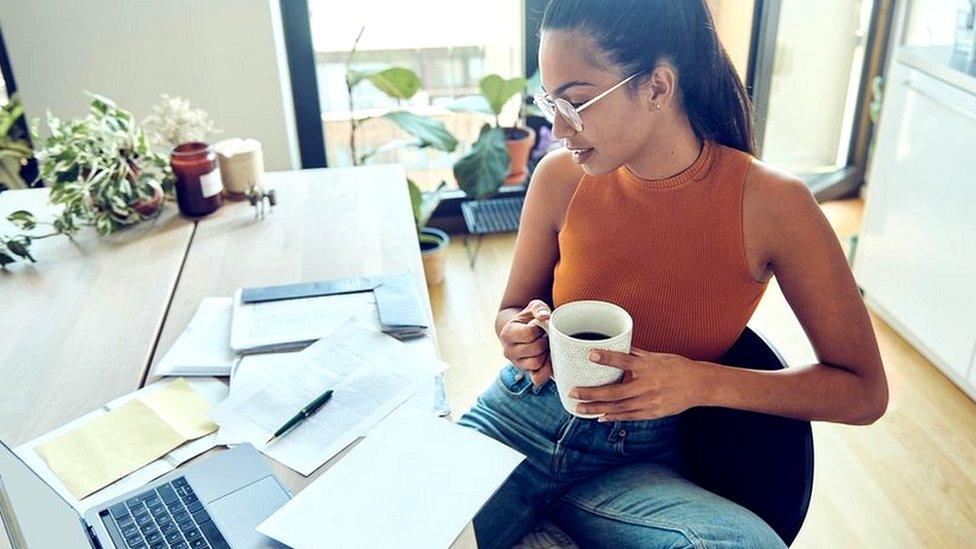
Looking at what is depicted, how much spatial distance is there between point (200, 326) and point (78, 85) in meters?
1.44

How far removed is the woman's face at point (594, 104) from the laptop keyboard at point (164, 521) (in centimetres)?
67

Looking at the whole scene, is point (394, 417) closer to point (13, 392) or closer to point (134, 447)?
point (134, 447)

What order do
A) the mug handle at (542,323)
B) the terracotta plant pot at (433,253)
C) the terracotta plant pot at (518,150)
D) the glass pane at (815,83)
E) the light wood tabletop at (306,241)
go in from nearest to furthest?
the mug handle at (542,323)
the light wood tabletop at (306,241)
the terracotta plant pot at (433,253)
the terracotta plant pot at (518,150)
the glass pane at (815,83)

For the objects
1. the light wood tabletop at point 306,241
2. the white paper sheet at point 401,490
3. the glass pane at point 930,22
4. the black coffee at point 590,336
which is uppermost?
the glass pane at point 930,22

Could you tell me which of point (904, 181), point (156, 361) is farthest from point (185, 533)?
point (904, 181)

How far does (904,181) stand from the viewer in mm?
2475

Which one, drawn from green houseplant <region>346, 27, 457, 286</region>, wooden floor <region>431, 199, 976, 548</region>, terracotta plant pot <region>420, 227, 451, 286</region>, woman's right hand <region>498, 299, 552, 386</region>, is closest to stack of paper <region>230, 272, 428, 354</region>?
woman's right hand <region>498, 299, 552, 386</region>

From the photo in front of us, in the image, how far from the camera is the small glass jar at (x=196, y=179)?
183 centimetres

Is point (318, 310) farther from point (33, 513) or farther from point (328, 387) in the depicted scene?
point (33, 513)

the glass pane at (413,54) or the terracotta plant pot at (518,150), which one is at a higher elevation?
the glass pane at (413,54)

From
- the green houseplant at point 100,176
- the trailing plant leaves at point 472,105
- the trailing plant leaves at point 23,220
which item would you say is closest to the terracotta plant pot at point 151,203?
the green houseplant at point 100,176

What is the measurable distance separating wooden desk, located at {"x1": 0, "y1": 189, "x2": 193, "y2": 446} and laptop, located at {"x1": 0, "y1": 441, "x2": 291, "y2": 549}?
0.23m

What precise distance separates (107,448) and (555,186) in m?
0.74

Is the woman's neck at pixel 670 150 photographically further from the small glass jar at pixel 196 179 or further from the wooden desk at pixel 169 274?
the small glass jar at pixel 196 179
